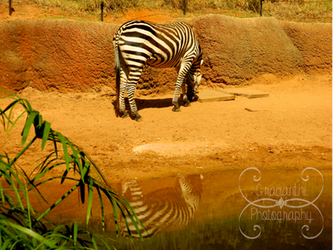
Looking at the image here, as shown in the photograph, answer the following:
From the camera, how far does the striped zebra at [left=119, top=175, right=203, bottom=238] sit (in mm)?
4164

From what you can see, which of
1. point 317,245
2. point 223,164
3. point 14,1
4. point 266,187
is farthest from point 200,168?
point 14,1

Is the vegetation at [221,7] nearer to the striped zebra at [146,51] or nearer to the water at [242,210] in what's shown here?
the striped zebra at [146,51]

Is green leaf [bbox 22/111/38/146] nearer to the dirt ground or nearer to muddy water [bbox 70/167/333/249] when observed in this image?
muddy water [bbox 70/167/333/249]

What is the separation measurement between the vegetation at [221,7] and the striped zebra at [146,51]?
491 centimetres

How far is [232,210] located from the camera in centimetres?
447

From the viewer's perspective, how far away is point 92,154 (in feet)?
20.0

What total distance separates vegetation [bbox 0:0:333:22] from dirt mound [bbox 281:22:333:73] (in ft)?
7.49

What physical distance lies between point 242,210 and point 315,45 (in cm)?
845

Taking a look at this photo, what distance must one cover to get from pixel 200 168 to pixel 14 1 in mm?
9572

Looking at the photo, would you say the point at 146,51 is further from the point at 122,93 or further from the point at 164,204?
the point at 164,204

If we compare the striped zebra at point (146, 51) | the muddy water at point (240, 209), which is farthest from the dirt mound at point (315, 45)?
the muddy water at point (240, 209)

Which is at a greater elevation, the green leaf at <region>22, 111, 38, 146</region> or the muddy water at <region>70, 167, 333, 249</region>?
the green leaf at <region>22, 111, 38, 146</region>

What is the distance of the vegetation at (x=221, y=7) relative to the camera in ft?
42.2

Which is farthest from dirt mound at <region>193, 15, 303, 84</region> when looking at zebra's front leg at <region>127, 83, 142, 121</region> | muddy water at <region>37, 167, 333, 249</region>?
muddy water at <region>37, 167, 333, 249</region>
